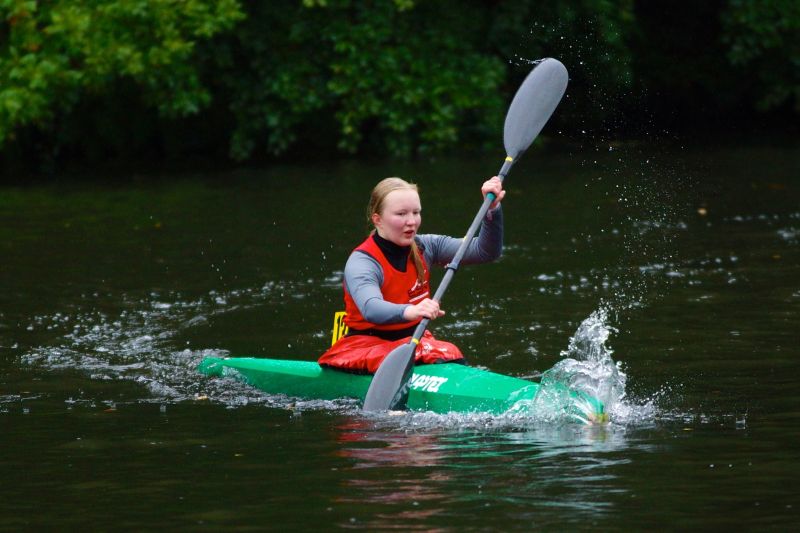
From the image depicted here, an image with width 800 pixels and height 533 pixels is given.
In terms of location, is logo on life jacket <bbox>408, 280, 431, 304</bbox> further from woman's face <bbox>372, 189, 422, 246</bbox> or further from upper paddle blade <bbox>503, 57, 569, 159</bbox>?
upper paddle blade <bbox>503, 57, 569, 159</bbox>

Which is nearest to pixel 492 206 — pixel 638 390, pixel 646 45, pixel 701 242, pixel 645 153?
pixel 638 390

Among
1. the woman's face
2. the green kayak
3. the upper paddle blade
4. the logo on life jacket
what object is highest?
the upper paddle blade

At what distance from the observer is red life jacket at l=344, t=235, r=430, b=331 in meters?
6.78

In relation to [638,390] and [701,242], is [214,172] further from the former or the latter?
[638,390]

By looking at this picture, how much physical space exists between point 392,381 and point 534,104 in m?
2.13

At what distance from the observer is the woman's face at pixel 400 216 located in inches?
261

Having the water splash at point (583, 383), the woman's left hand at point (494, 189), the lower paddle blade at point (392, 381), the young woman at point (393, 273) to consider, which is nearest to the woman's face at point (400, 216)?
the young woman at point (393, 273)

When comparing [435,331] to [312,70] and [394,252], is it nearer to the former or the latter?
[394,252]

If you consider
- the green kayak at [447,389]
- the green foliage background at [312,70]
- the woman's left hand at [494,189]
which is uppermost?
the green foliage background at [312,70]

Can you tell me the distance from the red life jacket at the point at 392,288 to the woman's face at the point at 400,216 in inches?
4.8

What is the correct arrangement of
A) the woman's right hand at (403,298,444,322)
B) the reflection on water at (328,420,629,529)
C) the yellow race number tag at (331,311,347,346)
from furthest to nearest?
the yellow race number tag at (331,311,347,346)
the woman's right hand at (403,298,444,322)
the reflection on water at (328,420,629,529)

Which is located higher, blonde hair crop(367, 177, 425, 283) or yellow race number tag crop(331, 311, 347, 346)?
blonde hair crop(367, 177, 425, 283)

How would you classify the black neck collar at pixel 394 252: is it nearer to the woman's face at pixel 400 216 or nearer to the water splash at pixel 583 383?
the woman's face at pixel 400 216

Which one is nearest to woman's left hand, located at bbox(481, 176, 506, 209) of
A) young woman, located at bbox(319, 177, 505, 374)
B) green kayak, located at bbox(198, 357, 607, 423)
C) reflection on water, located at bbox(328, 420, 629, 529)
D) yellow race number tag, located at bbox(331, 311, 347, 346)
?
young woman, located at bbox(319, 177, 505, 374)
